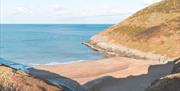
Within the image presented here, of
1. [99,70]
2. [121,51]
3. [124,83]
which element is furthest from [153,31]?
[124,83]

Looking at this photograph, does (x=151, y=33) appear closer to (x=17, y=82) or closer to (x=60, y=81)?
(x=60, y=81)

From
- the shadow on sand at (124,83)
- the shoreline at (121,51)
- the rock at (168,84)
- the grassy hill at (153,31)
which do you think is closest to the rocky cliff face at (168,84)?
the rock at (168,84)

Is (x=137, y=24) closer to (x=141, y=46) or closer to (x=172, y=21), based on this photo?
(x=172, y=21)

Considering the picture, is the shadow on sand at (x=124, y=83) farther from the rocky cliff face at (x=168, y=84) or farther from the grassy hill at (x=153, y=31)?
the grassy hill at (x=153, y=31)

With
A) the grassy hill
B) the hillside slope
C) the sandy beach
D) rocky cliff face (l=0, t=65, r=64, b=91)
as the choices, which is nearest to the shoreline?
the hillside slope

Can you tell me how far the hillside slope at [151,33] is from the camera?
7818 centimetres

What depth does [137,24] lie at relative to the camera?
102938 millimetres

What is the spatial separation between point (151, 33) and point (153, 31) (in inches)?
51.8

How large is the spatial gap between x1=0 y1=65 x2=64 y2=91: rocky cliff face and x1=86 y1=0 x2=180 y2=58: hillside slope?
48070 millimetres

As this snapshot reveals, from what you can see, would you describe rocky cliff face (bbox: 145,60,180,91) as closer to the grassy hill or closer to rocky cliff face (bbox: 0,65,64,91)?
rocky cliff face (bbox: 0,65,64,91)

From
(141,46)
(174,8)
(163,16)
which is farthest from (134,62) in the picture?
(174,8)

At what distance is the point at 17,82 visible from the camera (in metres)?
22.5

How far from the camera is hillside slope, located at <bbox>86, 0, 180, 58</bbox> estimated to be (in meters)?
78.2

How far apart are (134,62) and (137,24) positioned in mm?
47804
